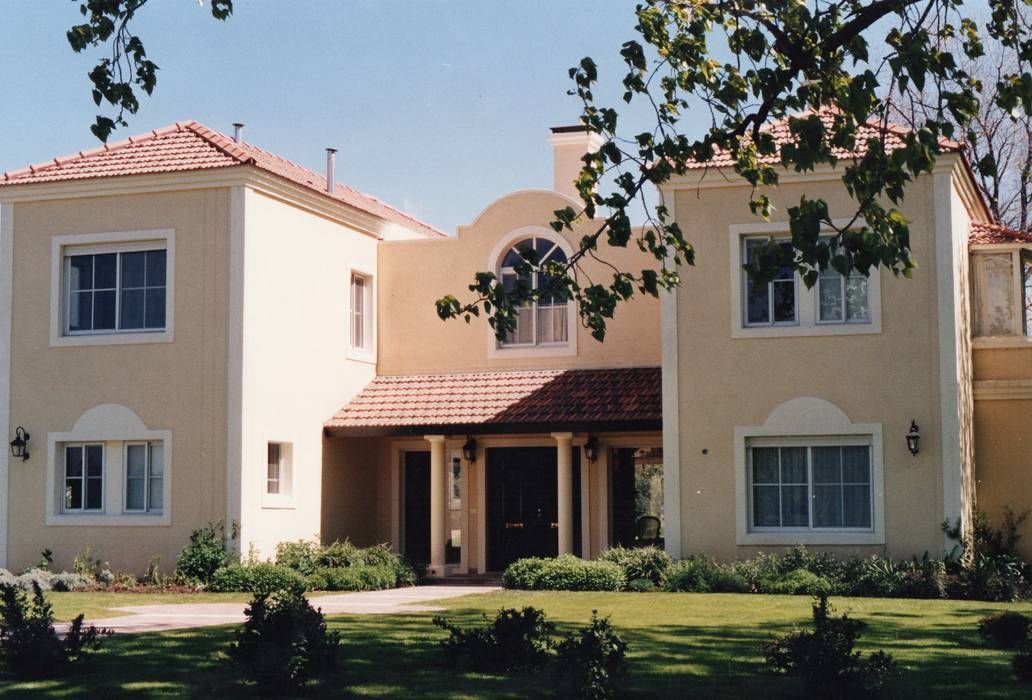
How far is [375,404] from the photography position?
24.7 m

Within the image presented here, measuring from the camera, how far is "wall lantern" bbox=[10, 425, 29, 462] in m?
22.7

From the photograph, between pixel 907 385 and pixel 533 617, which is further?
pixel 907 385

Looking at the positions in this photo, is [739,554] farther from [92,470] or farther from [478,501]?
[92,470]

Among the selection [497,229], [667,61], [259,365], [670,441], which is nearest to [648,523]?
[670,441]

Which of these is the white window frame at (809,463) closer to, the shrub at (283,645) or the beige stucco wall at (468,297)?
the beige stucco wall at (468,297)

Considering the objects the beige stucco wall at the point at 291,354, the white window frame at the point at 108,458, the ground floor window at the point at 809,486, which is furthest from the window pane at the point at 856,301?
the white window frame at the point at 108,458

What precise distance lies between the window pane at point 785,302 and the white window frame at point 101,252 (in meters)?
9.78

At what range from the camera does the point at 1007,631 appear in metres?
13.3

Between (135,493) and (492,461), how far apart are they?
248 inches

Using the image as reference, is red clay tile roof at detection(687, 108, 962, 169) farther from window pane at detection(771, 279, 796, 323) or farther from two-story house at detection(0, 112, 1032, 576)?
window pane at detection(771, 279, 796, 323)

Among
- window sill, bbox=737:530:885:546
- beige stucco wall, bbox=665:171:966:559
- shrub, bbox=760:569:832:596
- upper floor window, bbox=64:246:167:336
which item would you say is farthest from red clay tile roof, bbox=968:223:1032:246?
upper floor window, bbox=64:246:167:336

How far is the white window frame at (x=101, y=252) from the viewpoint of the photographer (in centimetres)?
2234

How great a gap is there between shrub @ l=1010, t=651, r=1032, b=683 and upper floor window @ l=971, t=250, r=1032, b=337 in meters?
12.1

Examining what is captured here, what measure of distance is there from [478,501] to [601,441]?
2595 mm
